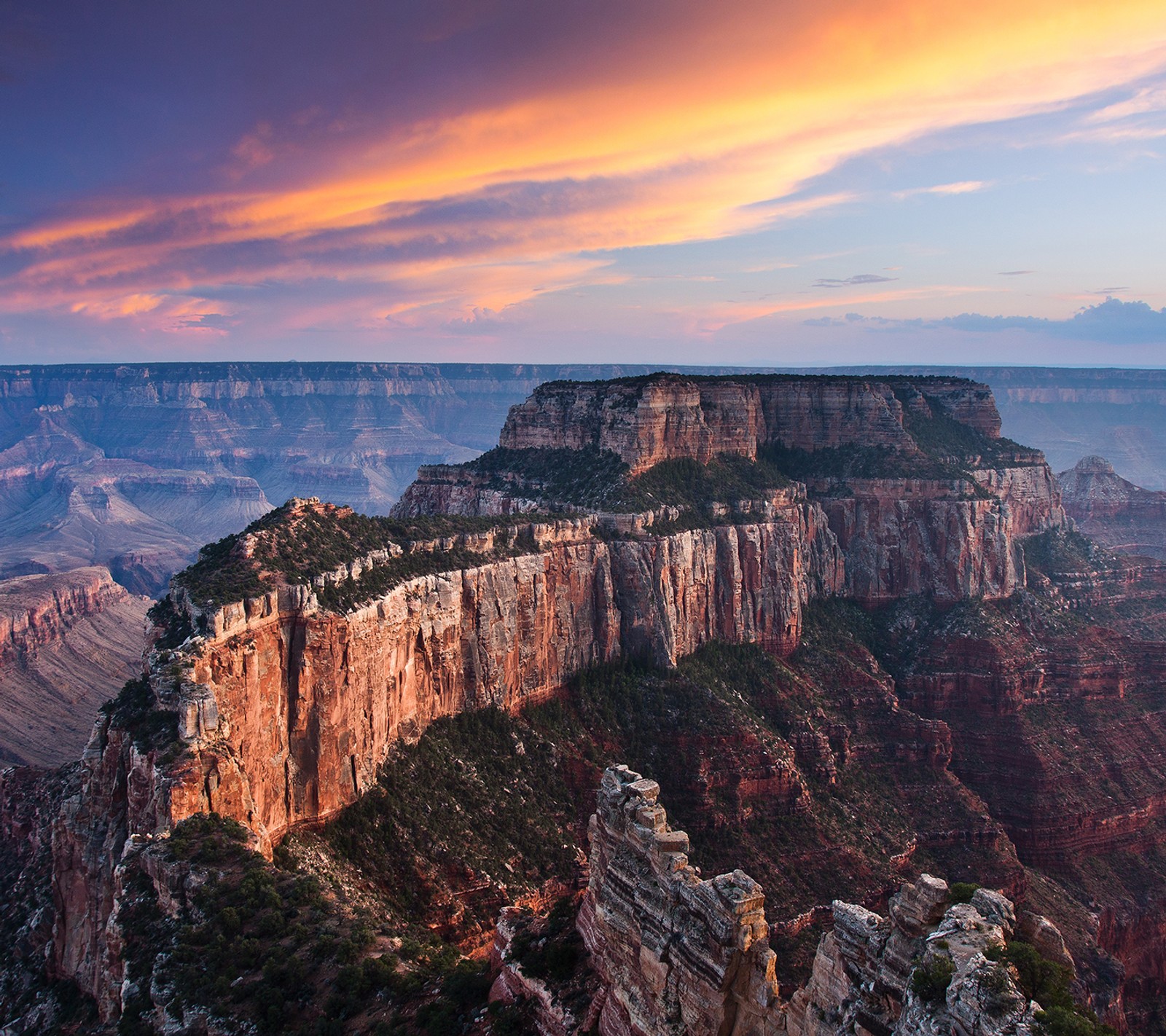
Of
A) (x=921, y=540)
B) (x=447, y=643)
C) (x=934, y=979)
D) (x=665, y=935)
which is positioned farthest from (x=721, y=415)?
(x=934, y=979)

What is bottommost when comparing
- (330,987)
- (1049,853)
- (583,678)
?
(1049,853)

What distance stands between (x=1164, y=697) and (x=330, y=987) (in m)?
97.2

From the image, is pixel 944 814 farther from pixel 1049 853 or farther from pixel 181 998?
pixel 181 998

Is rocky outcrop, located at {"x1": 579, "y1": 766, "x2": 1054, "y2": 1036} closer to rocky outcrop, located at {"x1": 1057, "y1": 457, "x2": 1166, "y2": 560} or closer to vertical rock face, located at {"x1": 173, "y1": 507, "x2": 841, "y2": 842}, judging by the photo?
vertical rock face, located at {"x1": 173, "y1": 507, "x2": 841, "y2": 842}

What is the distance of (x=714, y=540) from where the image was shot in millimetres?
95312

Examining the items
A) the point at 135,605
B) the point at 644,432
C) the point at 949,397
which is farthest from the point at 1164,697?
the point at 135,605

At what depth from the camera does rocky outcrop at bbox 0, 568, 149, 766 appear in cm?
12938

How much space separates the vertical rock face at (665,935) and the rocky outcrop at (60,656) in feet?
337

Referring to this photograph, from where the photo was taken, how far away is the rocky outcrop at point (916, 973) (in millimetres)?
19828

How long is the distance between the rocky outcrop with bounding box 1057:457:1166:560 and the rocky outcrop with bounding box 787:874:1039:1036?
552 ft

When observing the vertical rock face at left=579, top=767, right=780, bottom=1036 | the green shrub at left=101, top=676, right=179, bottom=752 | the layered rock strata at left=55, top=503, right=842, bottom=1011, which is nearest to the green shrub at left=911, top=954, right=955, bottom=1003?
the vertical rock face at left=579, top=767, right=780, bottom=1036

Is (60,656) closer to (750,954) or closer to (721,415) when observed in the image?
(721,415)

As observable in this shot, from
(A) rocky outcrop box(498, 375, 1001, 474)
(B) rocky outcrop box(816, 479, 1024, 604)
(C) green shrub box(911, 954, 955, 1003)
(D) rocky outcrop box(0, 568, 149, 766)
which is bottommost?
(D) rocky outcrop box(0, 568, 149, 766)

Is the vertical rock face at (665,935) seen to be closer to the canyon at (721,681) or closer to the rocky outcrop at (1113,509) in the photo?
the canyon at (721,681)
